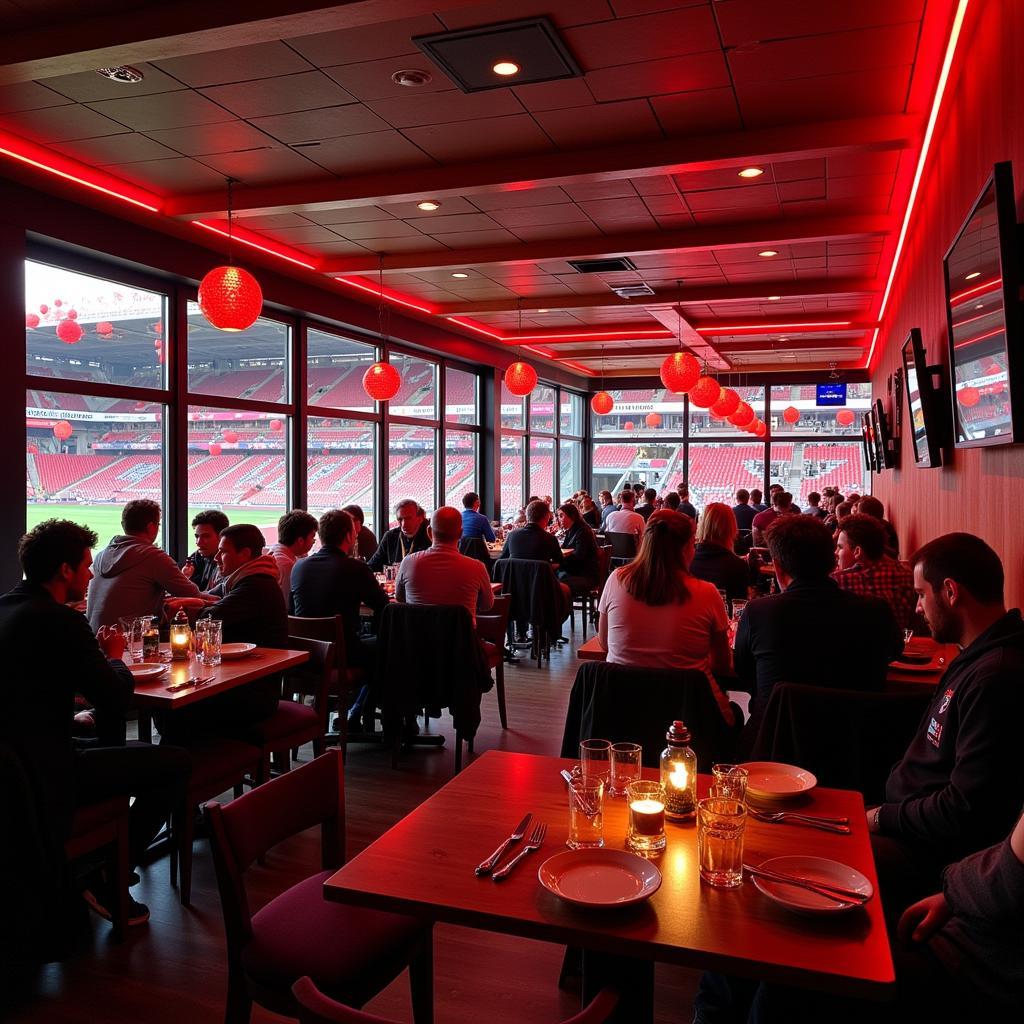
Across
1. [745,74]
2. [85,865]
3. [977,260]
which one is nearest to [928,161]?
[745,74]

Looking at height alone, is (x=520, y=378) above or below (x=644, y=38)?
below

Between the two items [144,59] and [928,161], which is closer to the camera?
[144,59]

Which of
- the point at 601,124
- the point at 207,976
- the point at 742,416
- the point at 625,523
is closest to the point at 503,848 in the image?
the point at 207,976

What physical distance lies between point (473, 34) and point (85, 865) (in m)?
3.29

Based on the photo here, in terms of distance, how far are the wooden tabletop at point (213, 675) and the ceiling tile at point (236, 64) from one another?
7.62ft

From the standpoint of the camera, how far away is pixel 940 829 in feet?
5.97

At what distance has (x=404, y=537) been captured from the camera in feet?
22.1

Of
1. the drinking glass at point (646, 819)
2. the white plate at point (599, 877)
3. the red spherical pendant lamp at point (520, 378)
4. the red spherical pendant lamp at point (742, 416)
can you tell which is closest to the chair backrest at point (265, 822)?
the white plate at point (599, 877)

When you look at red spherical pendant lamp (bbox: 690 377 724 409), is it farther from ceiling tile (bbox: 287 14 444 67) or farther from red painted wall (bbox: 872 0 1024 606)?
ceiling tile (bbox: 287 14 444 67)

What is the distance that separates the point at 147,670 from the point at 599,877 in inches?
85.5

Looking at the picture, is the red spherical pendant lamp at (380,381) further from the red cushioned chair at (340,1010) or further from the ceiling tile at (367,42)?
the red cushioned chair at (340,1010)

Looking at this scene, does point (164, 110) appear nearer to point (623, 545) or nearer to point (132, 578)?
point (132, 578)

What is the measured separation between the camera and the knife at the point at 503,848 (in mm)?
1585

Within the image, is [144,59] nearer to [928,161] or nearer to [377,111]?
[377,111]
